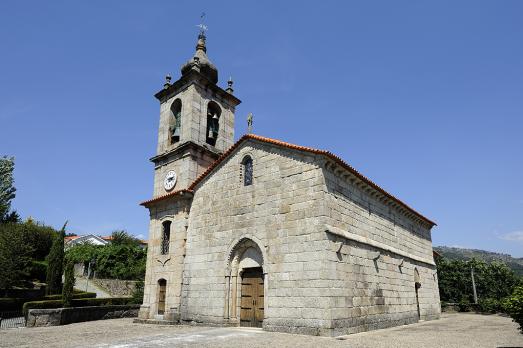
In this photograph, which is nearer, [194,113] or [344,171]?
[344,171]

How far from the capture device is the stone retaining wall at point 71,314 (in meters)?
16.4

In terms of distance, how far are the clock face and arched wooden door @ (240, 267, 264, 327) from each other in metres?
7.26

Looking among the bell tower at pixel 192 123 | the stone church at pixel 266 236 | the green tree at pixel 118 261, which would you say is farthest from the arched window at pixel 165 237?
the green tree at pixel 118 261

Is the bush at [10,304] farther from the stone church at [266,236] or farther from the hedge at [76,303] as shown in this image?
the stone church at [266,236]

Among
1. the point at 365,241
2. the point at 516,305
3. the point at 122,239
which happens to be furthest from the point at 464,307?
the point at 122,239

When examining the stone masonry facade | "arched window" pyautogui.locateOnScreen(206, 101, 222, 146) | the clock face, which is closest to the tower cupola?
"arched window" pyautogui.locateOnScreen(206, 101, 222, 146)

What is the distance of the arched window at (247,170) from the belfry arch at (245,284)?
243 centimetres

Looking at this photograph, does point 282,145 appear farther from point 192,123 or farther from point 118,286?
point 118,286

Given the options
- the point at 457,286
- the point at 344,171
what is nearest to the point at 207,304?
the point at 344,171

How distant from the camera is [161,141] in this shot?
2081cm

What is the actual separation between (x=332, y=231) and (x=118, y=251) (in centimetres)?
3202

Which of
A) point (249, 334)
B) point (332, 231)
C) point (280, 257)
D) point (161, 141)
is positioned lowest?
point (249, 334)

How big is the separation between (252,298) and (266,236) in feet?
8.37

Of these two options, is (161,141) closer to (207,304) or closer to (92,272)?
(207,304)
